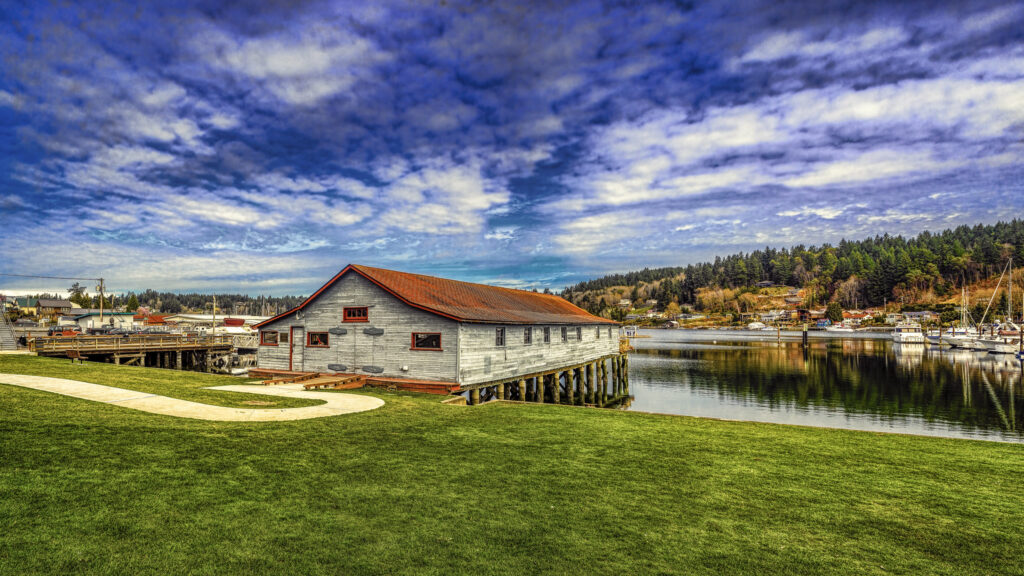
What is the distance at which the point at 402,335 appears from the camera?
23562 millimetres

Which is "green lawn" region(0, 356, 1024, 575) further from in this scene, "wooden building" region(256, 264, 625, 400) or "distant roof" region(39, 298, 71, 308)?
"distant roof" region(39, 298, 71, 308)

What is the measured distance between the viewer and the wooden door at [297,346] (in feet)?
86.8

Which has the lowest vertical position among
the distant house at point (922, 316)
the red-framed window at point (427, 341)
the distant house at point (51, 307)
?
the distant house at point (922, 316)

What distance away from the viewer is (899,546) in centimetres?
648

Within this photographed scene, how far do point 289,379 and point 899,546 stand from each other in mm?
23933

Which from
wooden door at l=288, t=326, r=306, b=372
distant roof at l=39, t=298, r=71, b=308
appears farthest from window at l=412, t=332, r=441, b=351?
distant roof at l=39, t=298, r=71, b=308

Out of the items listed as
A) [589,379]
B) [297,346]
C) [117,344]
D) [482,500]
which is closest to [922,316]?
[589,379]

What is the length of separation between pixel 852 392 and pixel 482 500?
141 ft

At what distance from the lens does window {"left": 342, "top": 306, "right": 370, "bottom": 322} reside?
24.6 m

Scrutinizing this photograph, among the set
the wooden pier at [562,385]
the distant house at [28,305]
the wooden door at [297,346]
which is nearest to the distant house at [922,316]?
the wooden pier at [562,385]

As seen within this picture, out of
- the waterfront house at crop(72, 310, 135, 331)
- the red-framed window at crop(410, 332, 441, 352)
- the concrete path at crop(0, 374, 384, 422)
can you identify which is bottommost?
the concrete path at crop(0, 374, 384, 422)

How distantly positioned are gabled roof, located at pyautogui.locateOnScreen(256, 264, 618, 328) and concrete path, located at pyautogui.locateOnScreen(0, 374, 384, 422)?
6.32m

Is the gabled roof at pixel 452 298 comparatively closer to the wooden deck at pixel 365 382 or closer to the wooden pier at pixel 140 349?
the wooden deck at pixel 365 382

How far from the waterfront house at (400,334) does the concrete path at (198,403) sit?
15.5 feet
